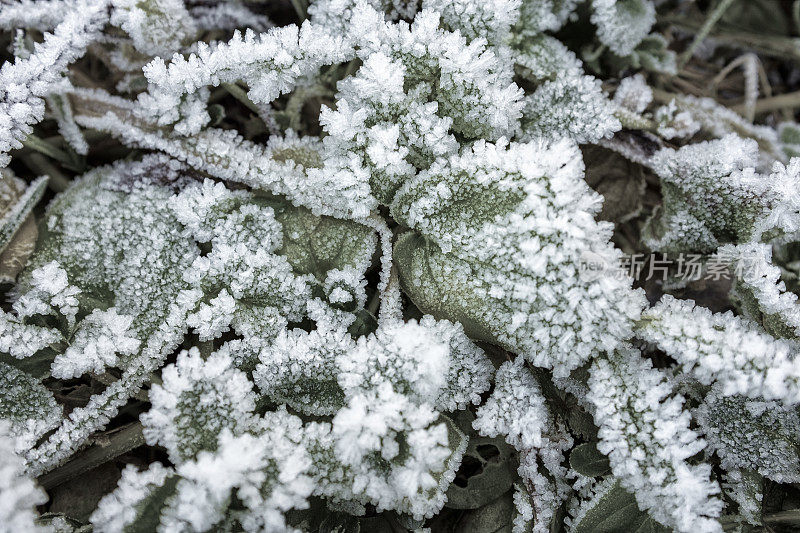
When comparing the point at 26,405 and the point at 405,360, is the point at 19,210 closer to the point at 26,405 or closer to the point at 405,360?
the point at 26,405

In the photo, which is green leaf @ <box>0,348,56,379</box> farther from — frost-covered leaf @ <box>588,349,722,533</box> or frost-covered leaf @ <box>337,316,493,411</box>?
frost-covered leaf @ <box>588,349,722,533</box>

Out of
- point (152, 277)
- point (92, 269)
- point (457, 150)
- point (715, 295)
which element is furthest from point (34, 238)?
point (715, 295)

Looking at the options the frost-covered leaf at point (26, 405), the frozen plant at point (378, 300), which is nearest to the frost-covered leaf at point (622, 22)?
the frozen plant at point (378, 300)

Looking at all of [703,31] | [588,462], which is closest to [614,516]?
[588,462]

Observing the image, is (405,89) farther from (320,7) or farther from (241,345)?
(241,345)

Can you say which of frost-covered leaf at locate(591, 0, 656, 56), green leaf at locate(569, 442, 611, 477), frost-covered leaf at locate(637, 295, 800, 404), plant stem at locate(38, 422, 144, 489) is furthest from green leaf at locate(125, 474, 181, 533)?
frost-covered leaf at locate(591, 0, 656, 56)

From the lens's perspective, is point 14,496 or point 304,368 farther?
point 304,368

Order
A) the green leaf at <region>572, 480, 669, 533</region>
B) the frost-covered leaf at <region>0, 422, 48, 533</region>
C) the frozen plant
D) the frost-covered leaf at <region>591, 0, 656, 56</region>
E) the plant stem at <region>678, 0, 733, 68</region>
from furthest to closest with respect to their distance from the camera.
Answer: the plant stem at <region>678, 0, 733, 68</region>, the frost-covered leaf at <region>591, 0, 656, 56</region>, the green leaf at <region>572, 480, 669, 533</region>, the frozen plant, the frost-covered leaf at <region>0, 422, 48, 533</region>
